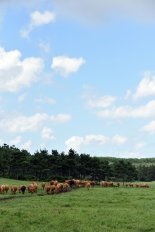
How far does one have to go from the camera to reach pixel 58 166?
12244 centimetres

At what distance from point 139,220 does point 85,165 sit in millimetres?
97472

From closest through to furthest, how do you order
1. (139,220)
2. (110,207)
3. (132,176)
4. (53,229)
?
1. (53,229)
2. (139,220)
3. (110,207)
4. (132,176)

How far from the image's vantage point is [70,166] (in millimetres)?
124438

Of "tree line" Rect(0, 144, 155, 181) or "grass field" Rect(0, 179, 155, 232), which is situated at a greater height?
"tree line" Rect(0, 144, 155, 181)

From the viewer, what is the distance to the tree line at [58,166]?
121m

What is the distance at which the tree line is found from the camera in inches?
4749

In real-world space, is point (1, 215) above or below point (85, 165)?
below

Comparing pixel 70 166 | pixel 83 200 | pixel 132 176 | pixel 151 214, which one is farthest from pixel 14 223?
pixel 132 176

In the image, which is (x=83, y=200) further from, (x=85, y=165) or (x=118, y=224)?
(x=85, y=165)

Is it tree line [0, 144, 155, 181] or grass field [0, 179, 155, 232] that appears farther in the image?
tree line [0, 144, 155, 181]

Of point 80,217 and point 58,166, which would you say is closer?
point 80,217

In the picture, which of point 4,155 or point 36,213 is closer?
point 36,213

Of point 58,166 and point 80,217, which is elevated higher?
point 58,166

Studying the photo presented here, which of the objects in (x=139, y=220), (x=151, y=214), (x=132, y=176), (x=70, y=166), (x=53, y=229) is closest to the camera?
(x=53, y=229)
